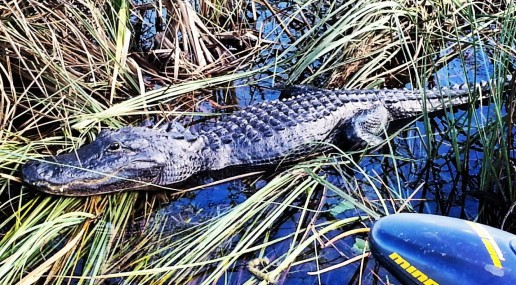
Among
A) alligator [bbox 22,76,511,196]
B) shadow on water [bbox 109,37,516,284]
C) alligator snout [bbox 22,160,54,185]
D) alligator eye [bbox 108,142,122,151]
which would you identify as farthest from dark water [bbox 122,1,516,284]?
alligator snout [bbox 22,160,54,185]

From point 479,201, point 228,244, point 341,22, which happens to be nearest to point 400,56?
point 341,22

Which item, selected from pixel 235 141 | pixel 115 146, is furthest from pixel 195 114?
pixel 115 146

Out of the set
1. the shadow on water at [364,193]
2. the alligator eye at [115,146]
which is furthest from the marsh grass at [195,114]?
the alligator eye at [115,146]

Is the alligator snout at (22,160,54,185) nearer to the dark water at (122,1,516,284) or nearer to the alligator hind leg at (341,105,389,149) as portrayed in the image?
the dark water at (122,1,516,284)

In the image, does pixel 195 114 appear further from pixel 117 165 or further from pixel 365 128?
pixel 365 128

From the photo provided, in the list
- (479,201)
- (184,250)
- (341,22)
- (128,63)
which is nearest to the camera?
(184,250)

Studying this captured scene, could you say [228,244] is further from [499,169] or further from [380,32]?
[380,32]
